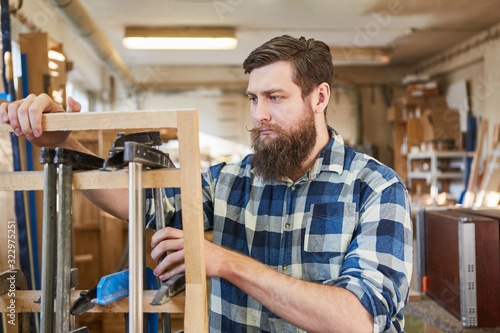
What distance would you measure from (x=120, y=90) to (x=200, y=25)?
3.19 meters

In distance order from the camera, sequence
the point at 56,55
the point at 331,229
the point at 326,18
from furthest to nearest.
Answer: the point at 326,18 < the point at 56,55 < the point at 331,229

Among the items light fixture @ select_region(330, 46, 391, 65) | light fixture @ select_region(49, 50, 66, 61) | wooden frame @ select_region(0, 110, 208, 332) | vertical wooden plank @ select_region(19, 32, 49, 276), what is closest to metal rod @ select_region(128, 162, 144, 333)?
wooden frame @ select_region(0, 110, 208, 332)

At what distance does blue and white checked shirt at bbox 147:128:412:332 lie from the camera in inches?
39.9

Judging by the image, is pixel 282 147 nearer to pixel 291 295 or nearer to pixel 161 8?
pixel 291 295

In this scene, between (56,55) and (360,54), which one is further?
(360,54)

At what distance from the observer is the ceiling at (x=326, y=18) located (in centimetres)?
474

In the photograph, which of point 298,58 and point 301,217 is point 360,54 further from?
point 301,217

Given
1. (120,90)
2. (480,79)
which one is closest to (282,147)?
(480,79)

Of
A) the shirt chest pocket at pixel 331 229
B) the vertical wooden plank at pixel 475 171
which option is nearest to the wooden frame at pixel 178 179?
the shirt chest pocket at pixel 331 229

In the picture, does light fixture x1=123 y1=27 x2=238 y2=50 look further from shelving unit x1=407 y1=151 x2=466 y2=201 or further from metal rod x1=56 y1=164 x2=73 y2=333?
metal rod x1=56 y1=164 x2=73 y2=333

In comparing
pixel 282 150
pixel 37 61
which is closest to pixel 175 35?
pixel 37 61

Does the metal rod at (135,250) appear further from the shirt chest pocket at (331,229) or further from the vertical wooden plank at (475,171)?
the vertical wooden plank at (475,171)

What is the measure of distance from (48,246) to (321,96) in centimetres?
85

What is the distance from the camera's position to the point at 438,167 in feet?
21.4
